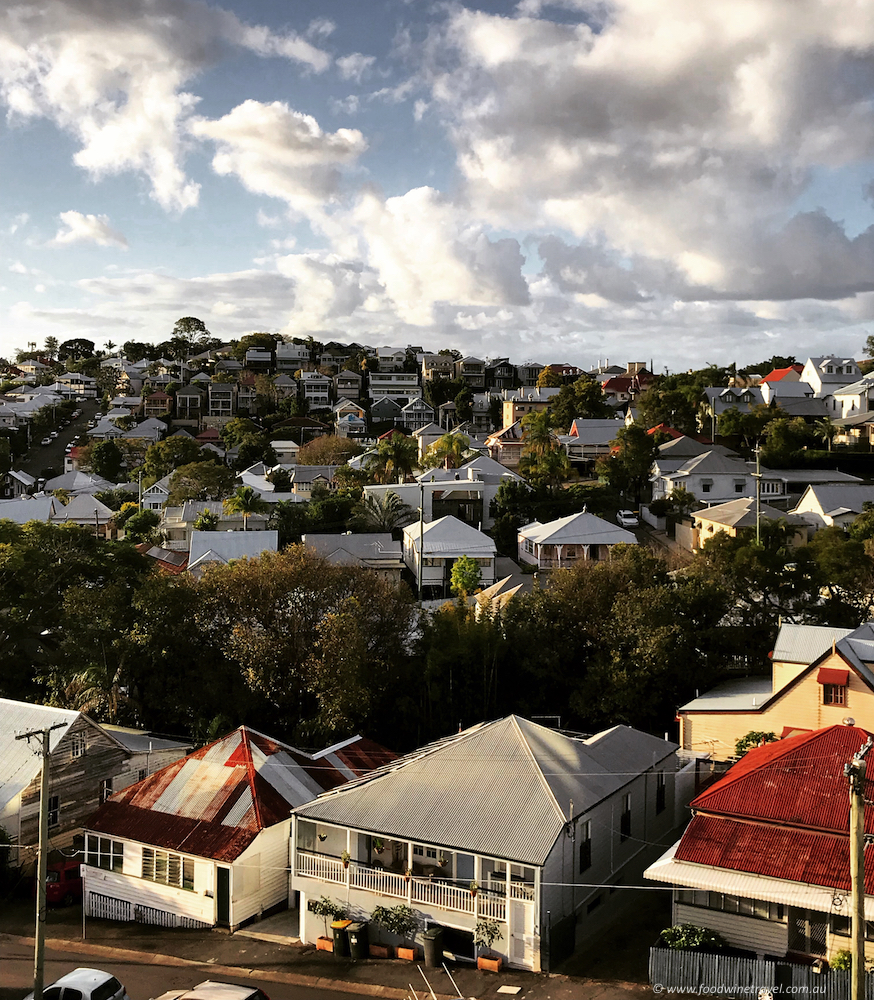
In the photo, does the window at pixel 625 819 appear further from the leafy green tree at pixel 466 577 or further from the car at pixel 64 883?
the leafy green tree at pixel 466 577

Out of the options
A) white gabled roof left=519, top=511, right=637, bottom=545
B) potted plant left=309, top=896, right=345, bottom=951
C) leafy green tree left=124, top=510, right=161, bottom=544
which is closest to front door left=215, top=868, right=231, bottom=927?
potted plant left=309, top=896, right=345, bottom=951

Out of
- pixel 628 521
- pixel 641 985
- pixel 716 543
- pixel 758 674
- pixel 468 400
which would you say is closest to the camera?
pixel 641 985

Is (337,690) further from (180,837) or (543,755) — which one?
(543,755)

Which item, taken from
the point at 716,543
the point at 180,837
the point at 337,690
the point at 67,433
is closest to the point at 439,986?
the point at 180,837

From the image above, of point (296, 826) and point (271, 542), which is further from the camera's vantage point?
point (271, 542)

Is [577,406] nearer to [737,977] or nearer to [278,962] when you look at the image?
[278,962]

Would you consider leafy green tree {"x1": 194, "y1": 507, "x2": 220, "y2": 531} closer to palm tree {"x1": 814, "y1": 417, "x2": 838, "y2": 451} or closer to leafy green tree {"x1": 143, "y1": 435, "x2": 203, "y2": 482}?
leafy green tree {"x1": 143, "y1": 435, "x2": 203, "y2": 482}
